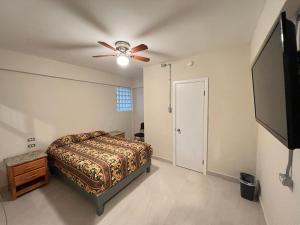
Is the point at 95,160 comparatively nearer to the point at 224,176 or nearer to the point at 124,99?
the point at 224,176

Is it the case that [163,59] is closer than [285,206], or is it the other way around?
[285,206]

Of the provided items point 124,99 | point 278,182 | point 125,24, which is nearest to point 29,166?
point 125,24

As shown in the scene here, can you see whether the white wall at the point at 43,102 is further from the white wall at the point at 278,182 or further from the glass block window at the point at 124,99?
the white wall at the point at 278,182

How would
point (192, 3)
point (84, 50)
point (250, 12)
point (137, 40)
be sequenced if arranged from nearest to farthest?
point (192, 3), point (250, 12), point (137, 40), point (84, 50)

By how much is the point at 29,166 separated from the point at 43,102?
1.30 metres

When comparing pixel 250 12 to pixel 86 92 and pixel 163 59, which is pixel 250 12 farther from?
pixel 86 92

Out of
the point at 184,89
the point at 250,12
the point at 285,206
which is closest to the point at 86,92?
the point at 184,89

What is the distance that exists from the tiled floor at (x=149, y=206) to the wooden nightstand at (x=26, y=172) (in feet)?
0.48

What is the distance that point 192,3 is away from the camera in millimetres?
1387

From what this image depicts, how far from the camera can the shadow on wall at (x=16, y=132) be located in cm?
241

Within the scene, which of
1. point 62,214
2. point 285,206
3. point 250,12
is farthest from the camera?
point 62,214

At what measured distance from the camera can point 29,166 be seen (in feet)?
7.62

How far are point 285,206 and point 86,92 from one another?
412 centimetres

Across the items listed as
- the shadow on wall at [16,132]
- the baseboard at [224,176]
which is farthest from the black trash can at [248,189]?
the shadow on wall at [16,132]
